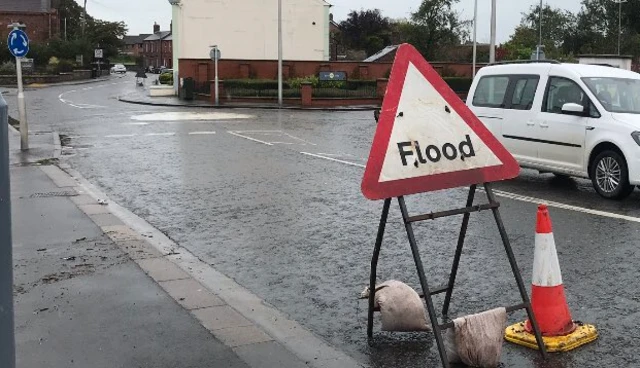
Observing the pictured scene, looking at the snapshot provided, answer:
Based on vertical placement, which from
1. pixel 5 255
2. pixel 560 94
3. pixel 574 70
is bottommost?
pixel 5 255

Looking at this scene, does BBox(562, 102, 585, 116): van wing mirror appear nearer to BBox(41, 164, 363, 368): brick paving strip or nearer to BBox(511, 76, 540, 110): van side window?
BBox(511, 76, 540, 110): van side window

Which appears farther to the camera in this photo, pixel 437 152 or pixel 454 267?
pixel 454 267

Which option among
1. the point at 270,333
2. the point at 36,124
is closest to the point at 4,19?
the point at 36,124

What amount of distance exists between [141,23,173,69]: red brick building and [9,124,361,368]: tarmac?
121 metres

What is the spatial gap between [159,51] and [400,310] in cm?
13246

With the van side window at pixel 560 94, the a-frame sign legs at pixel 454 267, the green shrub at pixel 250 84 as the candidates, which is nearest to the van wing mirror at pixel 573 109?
the van side window at pixel 560 94

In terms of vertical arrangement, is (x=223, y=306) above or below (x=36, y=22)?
below

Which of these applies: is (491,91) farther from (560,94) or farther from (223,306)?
(223,306)

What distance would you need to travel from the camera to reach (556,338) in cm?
489

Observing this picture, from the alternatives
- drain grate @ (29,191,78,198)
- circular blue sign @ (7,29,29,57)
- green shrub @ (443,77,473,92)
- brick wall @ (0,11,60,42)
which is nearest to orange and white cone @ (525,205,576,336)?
drain grate @ (29,191,78,198)

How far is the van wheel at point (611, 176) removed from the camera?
1022 centimetres

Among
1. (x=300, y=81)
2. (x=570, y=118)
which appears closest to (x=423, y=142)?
(x=570, y=118)

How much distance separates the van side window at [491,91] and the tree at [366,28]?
69430 mm

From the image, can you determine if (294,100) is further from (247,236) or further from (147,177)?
(247,236)
